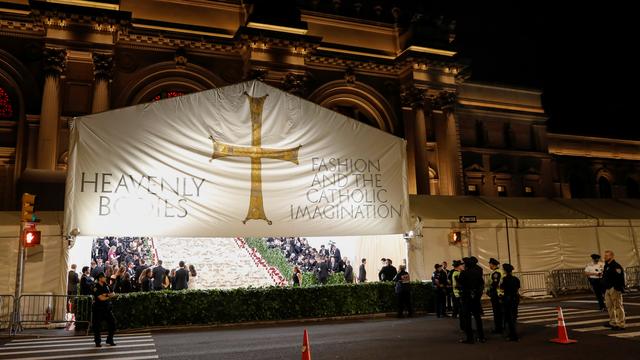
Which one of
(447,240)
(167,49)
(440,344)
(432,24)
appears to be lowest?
(440,344)

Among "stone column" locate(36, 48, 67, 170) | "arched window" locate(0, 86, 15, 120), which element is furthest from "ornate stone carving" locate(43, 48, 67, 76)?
"arched window" locate(0, 86, 15, 120)

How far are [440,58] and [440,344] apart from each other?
29.0m

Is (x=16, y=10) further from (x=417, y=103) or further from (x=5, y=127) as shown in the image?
(x=417, y=103)

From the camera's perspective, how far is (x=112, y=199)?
1570cm

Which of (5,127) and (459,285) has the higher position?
(5,127)

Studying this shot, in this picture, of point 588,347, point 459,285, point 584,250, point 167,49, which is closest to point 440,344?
point 459,285

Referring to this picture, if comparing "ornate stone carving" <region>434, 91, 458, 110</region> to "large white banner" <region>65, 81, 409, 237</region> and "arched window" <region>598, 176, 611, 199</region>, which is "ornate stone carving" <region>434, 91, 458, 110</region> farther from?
"arched window" <region>598, 176, 611, 199</region>

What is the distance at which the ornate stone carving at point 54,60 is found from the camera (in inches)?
1133

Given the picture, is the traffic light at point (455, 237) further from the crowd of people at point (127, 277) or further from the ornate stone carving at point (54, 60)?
the ornate stone carving at point (54, 60)

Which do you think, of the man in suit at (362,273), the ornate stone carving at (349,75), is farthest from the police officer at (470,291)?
A: the ornate stone carving at (349,75)

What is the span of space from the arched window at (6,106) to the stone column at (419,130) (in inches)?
963

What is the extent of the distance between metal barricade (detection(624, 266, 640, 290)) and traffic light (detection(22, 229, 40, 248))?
26230 mm

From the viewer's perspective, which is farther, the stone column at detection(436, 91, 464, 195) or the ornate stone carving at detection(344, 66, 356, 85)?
the stone column at detection(436, 91, 464, 195)

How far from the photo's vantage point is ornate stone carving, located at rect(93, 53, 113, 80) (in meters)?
29.7
